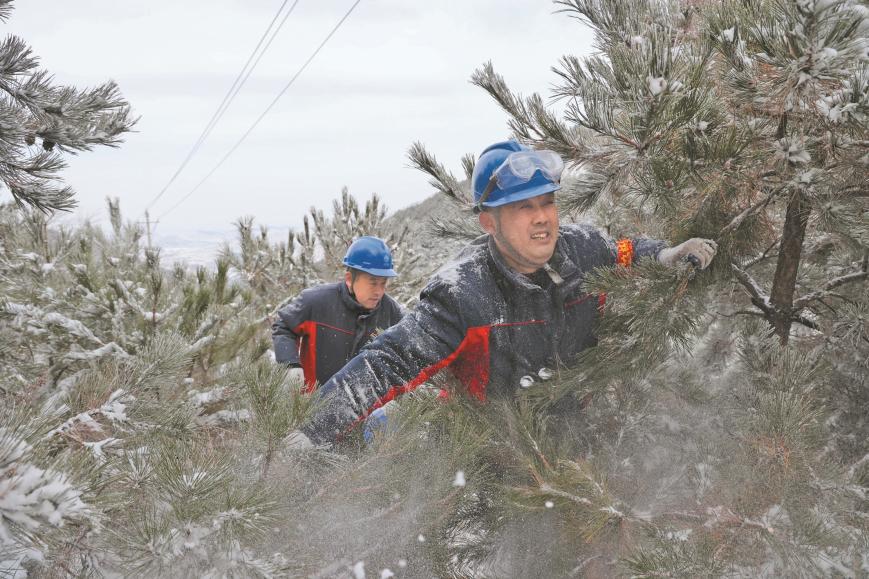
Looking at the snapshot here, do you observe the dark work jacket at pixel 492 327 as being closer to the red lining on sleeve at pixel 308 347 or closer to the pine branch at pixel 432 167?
the pine branch at pixel 432 167

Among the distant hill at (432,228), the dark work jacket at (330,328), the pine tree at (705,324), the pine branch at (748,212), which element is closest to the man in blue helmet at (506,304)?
the pine tree at (705,324)

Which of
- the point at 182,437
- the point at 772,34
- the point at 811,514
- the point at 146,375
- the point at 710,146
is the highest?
the point at 772,34

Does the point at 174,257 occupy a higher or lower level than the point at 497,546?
higher

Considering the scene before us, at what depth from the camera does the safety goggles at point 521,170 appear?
1.99m

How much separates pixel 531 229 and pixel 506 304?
0.31 meters

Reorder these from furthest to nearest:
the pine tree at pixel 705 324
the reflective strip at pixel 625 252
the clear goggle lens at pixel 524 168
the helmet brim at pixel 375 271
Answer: the helmet brim at pixel 375 271, the reflective strip at pixel 625 252, the clear goggle lens at pixel 524 168, the pine tree at pixel 705 324

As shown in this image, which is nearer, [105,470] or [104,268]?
[105,470]

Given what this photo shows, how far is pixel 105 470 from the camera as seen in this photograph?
137 centimetres

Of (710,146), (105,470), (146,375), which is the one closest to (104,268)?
(146,375)

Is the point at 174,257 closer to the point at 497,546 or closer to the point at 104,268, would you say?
the point at 104,268

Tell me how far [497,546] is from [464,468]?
31cm

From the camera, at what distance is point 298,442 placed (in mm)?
1523

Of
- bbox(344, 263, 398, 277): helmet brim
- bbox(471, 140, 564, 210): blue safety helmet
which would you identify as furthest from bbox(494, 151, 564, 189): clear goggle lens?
bbox(344, 263, 398, 277): helmet brim

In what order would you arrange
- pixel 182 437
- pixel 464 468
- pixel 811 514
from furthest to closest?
1. pixel 182 437
2. pixel 464 468
3. pixel 811 514
